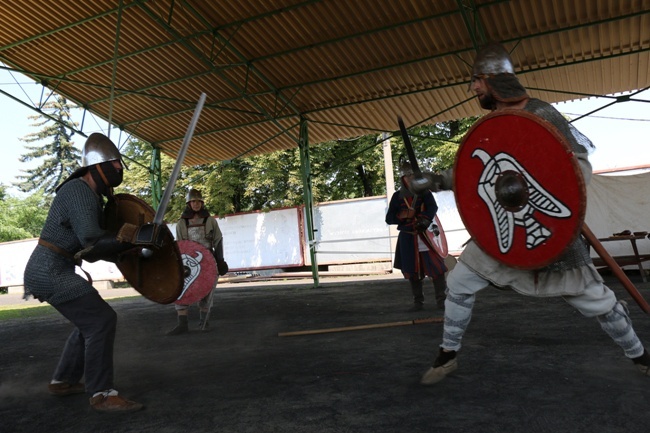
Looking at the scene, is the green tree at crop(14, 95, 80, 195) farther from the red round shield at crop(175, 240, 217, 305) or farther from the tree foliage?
the red round shield at crop(175, 240, 217, 305)

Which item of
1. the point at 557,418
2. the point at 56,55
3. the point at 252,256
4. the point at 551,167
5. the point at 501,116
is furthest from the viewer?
the point at 252,256

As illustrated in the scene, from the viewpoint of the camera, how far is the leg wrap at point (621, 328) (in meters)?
2.22

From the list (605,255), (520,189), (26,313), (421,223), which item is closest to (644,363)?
(605,255)

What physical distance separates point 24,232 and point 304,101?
2855cm

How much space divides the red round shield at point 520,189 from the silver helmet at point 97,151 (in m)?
1.82

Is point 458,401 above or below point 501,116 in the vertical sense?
below

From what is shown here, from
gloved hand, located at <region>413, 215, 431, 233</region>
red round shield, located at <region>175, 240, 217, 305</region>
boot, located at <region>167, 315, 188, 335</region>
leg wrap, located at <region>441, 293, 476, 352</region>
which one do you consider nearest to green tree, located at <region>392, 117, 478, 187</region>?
gloved hand, located at <region>413, 215, 431, 233</region>

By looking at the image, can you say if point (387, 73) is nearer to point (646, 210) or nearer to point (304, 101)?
point (304, 101)

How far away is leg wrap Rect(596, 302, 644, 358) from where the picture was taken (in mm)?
2217

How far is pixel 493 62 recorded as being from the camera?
241cm

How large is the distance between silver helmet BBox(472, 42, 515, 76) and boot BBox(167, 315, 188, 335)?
364 centimetres

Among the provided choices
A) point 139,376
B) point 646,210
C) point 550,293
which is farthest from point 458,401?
point 646,210

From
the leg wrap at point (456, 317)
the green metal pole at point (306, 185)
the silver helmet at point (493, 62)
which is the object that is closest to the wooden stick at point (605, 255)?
the leg wrap at point (456, 317)

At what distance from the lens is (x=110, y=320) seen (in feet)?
8.16
